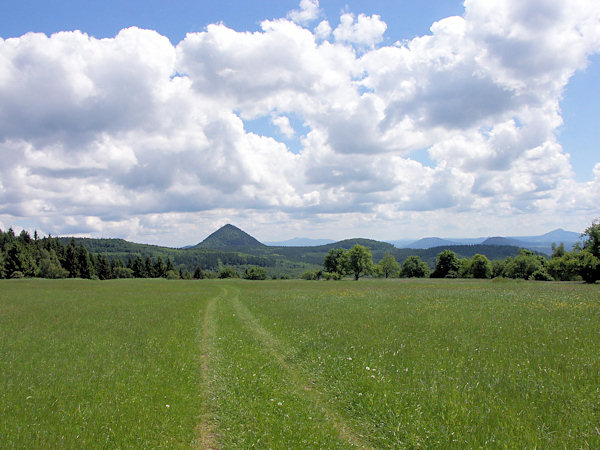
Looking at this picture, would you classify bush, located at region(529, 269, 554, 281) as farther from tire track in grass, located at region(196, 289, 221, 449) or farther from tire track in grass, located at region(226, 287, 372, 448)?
tire track in grass, located at region(196, 289, 221, 449)

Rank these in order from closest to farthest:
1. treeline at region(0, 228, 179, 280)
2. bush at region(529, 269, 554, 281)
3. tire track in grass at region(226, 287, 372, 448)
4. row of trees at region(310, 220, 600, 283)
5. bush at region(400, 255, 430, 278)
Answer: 1. tire track in grass at region(226, 287, 372, 448)
2. treeline at region(0, 228, 179, 280)
3. row of trees at region(310, 220, 600, 283)
4. bush at region(529, 269, 554, 281)
5. bush at region(400, 255, 430, 278)

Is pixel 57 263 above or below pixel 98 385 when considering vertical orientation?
below

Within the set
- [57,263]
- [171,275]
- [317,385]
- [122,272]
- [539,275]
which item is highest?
[317,385]

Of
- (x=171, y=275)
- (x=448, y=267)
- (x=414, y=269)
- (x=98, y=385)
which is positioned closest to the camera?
(x=98, y=385)

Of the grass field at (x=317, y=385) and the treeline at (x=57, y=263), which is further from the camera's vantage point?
the treeline at (x=57, y=263)

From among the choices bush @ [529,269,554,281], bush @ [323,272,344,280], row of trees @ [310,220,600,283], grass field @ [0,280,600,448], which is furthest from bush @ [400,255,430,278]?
grass field @ [0,280,600,448]

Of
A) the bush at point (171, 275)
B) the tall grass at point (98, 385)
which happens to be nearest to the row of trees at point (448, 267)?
the bush at point (171, 275)

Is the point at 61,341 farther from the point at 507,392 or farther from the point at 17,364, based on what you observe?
the point at 507,392

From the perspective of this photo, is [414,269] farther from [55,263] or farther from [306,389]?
[306,389]

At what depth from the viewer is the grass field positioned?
736 cm

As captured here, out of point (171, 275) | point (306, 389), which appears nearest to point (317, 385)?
point (306, 389)

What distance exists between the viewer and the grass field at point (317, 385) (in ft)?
24.1

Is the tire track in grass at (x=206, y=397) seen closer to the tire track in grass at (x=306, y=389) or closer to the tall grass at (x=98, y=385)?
the tall grass at (x=98, y=385)

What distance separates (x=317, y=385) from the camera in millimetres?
10734
